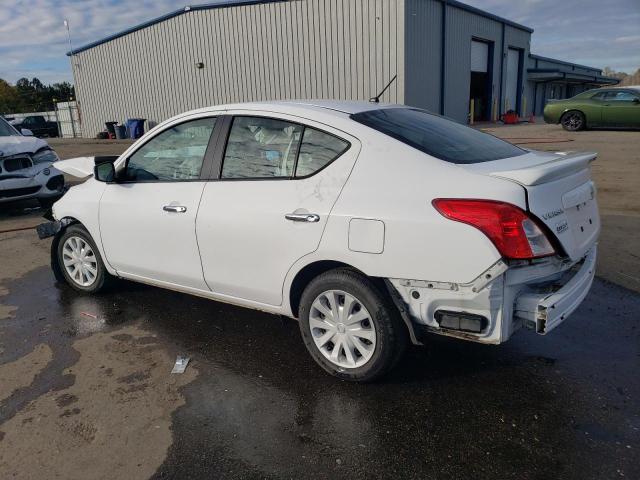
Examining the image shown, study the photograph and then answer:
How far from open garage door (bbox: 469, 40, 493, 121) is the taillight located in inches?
1040

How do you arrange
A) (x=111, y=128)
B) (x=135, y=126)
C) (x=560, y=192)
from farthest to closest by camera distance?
(x=111, y=128) → (x=135, y=126) → (x=560, y=192)

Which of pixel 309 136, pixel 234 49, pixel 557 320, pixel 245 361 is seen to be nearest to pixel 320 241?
pixel 309 136

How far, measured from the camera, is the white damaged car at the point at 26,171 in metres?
8.43

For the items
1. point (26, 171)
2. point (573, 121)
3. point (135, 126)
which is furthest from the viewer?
point (135, 126)

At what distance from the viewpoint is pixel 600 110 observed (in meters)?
18.4

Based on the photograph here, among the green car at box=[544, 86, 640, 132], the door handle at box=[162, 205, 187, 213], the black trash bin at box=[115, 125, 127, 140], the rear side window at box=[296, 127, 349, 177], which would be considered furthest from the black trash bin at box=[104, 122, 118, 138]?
the rear side window at box=[296, 127, 349, 177]

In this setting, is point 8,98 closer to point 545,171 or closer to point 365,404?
point 365,404

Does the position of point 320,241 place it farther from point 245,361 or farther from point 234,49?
point 234,49

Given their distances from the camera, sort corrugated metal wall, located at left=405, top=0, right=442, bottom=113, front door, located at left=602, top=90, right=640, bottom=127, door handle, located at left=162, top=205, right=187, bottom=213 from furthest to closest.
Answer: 1. corrugated metal wall, located at left=405, top=0, right=442, bottom=113
2. front door, located at left=602, top=90, right=640, bottom=127
3. door handle, located at left=162, top=205, right=187, bottom=213

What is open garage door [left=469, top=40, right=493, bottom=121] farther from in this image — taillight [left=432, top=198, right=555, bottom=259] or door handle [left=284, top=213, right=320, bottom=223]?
taillight [left=432, top=198, right=555, bottom=259]

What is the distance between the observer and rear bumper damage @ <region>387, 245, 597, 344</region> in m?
2.67

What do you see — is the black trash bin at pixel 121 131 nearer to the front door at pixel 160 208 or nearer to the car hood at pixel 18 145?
the car hood at pixel 18 145

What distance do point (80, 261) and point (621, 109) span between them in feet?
61.8

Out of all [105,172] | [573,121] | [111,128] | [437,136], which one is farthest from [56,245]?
[111,128]
